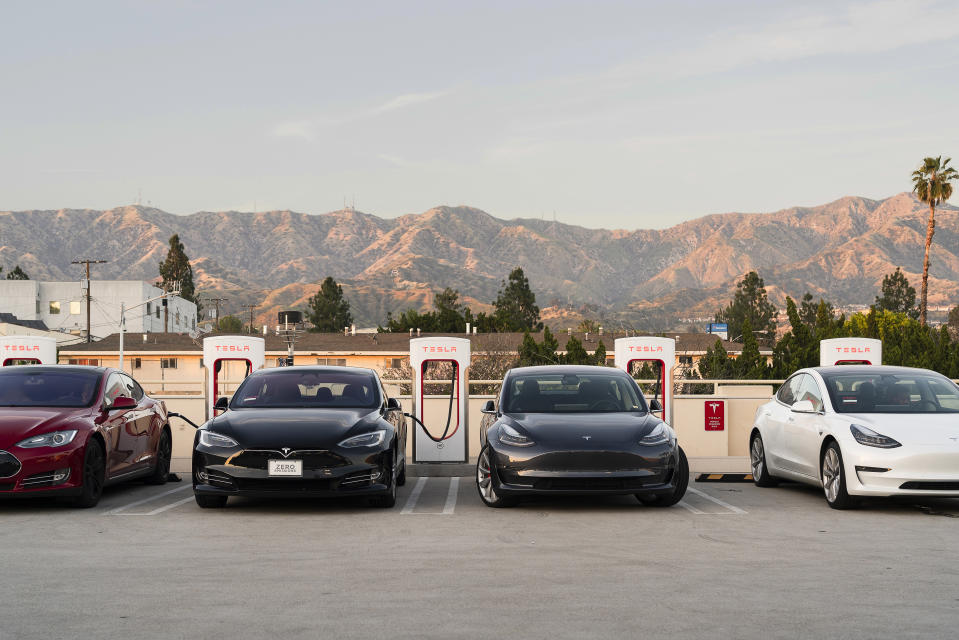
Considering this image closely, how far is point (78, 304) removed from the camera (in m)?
126

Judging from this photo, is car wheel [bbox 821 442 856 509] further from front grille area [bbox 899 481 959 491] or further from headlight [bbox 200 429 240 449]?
headlight [bbox 200 429 240 449]

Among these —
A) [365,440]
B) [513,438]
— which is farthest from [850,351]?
[365,440]

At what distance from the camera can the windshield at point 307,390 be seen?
1230 centimetres

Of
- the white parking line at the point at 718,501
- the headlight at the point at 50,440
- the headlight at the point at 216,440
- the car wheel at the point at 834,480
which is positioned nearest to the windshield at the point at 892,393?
the car wheel at the point at 834,480

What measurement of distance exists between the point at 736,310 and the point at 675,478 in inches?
4413

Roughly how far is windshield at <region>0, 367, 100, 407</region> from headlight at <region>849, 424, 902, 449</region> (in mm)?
8229

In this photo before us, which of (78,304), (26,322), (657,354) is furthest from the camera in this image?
(78,304)

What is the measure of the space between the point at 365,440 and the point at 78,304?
123590mm

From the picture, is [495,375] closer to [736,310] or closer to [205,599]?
[205,599]

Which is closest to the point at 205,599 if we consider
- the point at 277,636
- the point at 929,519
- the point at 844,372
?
the point at 277,636

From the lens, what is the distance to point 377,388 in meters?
12.7

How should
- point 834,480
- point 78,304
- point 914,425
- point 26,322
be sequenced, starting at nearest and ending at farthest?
1. point 914,425
2. point 834,480
3. point 26,322
4. point 78,304

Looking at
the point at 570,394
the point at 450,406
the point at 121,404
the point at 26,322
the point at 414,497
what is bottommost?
the point at 414,497

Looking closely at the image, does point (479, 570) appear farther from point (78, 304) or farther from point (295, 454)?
point (78, 304)
